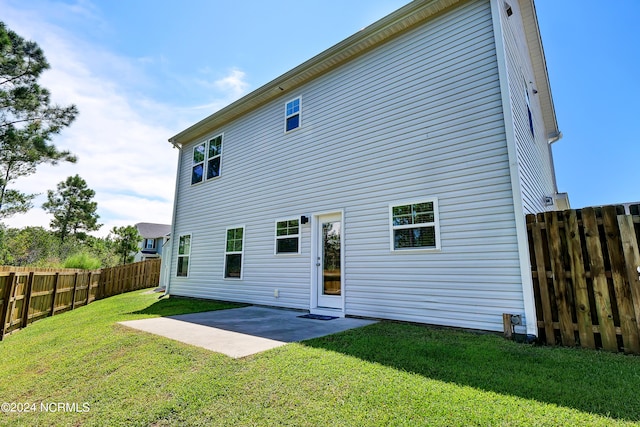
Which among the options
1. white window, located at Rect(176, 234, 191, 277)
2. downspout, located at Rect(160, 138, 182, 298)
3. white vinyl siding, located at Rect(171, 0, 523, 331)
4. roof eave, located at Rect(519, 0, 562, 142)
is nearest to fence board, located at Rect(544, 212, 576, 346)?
white vinyl siding, located at Rect(171, 0, 523, 331)

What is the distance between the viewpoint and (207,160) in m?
10.1

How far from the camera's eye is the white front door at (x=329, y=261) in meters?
6.26

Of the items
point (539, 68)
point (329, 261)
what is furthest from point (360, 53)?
point (539, 68)

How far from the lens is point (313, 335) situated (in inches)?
172

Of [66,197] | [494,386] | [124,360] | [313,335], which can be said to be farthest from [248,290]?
[66,197]

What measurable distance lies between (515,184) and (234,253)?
700 centimetres

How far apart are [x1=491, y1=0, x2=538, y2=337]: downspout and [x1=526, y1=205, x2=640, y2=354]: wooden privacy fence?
4.8 inches

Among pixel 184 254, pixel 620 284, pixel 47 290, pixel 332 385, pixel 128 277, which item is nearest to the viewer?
pixel 332 385

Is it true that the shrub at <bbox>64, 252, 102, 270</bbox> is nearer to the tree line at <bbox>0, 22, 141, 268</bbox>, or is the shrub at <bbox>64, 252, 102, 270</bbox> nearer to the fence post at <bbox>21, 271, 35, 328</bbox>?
the tree line at <bbox>0, 22, 141, 268</bbox>

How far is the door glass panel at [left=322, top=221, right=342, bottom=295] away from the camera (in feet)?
20.8

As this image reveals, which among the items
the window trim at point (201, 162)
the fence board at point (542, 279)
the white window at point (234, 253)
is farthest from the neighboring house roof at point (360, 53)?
the fence board at point (542, 279)

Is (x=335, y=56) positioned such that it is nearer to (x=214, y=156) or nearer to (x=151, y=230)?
(x=214, y=156)

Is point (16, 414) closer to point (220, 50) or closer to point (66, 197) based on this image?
point (220, 50)

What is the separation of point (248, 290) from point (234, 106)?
218 inches
